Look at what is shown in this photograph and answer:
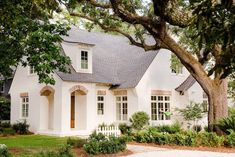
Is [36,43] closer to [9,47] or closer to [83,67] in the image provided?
[9,47]

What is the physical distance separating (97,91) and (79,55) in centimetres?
304

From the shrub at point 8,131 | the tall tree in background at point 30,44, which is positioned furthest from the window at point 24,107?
the tall tree in background at point 30,44

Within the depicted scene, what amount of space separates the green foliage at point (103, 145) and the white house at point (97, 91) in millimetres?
9000

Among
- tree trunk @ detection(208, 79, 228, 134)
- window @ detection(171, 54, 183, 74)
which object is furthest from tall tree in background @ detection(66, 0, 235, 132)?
window @ detection(171, 54, 183, 74)

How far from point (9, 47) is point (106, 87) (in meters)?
13.1

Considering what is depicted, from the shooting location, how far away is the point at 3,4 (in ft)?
37.9

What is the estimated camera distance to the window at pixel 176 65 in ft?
86.1

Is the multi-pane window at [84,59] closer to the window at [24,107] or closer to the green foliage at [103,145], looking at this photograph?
the window at [24,107]

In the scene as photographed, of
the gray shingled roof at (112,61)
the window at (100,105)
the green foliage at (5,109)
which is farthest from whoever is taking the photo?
the green foliage at (5,109)

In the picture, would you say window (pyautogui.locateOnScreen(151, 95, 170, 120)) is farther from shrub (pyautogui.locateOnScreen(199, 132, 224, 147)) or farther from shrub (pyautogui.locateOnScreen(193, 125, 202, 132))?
shrub (pyautogui.locateOnScreen(199, 132, 224, 147))

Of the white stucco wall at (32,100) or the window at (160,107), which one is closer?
the white stucco wall at (32,100)

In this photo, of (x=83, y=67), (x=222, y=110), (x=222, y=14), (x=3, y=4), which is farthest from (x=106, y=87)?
(x=222, y=14)

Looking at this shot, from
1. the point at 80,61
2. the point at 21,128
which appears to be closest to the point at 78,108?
the point at 80,61

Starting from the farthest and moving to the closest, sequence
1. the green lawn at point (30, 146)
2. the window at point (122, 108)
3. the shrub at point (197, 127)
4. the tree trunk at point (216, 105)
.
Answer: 1. the window at point (122, 108)
2. the shrub at point (197, 127)
3. the tree trunk at point (216, 105)
4. the green lawn at point (30, 146)
